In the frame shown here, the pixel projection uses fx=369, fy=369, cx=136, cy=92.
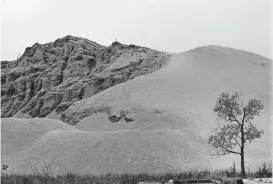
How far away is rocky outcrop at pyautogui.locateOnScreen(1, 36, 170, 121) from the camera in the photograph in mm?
40250

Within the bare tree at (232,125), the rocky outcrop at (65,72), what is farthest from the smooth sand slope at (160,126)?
the rocky outcrop at (65,72)

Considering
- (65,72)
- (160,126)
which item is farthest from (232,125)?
(65,72)

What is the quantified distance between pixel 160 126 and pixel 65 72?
28.3 meters

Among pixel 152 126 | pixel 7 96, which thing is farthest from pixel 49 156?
pixel 7 96

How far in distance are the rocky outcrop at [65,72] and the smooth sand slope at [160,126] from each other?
6963 mm

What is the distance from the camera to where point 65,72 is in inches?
1935

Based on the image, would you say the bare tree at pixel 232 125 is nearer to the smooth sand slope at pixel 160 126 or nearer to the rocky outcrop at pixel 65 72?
the smooth sand slope at pixel 160 126

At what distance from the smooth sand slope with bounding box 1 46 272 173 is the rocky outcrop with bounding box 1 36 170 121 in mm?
6963

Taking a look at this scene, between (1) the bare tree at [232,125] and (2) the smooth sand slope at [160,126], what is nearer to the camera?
(1) the bare tree at [232,125]

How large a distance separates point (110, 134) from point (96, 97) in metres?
12.3

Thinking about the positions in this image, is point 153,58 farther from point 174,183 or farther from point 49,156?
point 174,183

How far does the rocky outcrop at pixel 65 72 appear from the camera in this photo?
4025 cm

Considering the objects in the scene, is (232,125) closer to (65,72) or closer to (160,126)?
(160,126)

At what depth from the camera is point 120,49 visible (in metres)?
47.6
